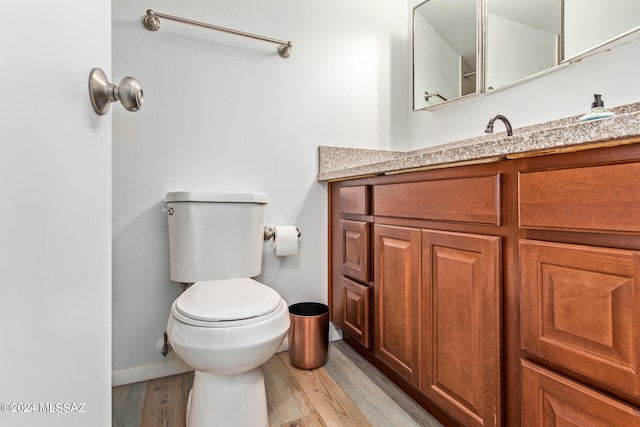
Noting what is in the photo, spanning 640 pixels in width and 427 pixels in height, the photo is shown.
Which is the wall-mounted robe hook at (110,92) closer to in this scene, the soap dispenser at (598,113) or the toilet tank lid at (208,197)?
the toilet tank lid at (208,197)

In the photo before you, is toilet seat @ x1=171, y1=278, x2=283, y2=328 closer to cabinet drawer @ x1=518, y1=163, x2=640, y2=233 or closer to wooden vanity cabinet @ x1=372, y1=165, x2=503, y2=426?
wooden vanity cabinet @ x1=372, y1=165, x2=503, y2=426

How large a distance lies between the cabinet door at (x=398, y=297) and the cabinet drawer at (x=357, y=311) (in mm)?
59

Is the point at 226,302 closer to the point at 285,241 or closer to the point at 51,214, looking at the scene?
the point at 285,241

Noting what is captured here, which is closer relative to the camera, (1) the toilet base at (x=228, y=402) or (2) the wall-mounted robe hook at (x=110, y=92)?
(2) the wall-mounted robe hook at (x=110, y=92)

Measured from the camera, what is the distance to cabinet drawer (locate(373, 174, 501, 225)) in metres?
0.86

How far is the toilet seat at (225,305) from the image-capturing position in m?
0.92

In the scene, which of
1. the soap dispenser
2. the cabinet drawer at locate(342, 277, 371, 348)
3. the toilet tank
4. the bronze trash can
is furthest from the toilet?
the soap dispenser

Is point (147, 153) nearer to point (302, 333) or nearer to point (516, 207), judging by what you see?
point (302, 333)

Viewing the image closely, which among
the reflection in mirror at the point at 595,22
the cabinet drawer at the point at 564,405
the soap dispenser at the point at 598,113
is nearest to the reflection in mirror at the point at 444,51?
the reflection in mirror at the point at 595,22

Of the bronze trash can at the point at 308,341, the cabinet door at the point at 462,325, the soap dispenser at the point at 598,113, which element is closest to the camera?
the cabinet door at the point at 462,325

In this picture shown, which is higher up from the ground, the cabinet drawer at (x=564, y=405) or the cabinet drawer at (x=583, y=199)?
the cabinet drawer at (x=583, y=199)

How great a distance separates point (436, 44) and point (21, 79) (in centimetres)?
204

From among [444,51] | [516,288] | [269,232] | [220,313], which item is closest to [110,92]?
[220,313]

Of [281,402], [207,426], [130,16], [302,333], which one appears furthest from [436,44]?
[207,426]
